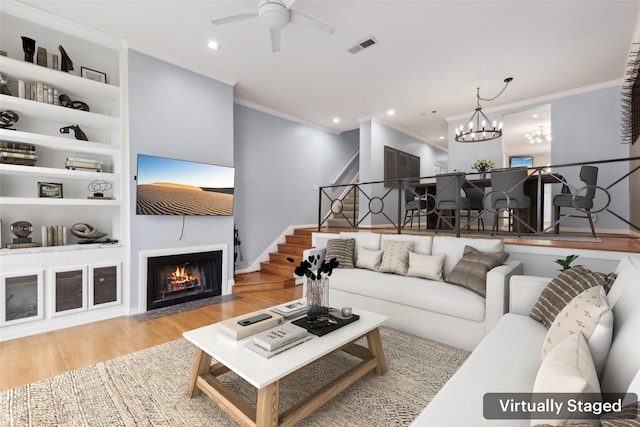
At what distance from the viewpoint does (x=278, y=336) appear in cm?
167

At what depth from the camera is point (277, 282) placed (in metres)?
4.66

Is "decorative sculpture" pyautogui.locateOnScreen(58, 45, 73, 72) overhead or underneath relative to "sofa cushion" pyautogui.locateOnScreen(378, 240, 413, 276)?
overhead

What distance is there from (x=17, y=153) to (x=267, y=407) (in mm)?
3558

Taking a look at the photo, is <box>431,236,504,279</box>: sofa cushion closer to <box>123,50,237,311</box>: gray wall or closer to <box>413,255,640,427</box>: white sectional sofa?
<box>413,255,640,427</box>: white sectional sofa

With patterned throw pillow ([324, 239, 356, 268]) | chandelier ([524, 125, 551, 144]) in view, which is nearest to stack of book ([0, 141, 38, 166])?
patterned throw pillow ([324, 239, 356, 268])

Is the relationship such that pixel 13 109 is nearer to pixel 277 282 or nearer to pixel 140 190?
pixel 140 190

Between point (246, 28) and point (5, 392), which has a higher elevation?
point (246, 28)

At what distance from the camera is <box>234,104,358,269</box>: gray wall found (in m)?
5.25

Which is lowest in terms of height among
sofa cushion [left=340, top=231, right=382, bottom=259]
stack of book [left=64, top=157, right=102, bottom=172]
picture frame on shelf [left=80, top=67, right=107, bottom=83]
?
sofa cushion [left=340, top=231, right=382, bottom=259]

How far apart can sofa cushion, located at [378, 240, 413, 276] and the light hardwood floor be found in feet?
5.74

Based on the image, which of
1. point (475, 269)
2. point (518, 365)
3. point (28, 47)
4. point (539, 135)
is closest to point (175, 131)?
point (28, 47)

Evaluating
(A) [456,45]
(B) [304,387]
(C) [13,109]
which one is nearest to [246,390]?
(B) [304,387]

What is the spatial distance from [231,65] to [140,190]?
2.06 meters

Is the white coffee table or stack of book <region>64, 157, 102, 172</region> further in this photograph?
stack of book <region>64, 157, 102, 172</region>
